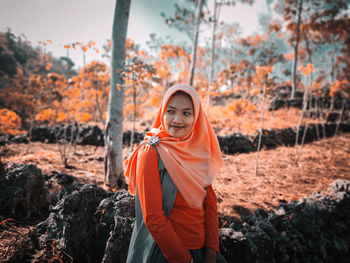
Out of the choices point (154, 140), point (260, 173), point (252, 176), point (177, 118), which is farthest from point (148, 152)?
→ point (260, 173)

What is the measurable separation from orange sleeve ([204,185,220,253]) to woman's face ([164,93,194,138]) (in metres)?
0.52

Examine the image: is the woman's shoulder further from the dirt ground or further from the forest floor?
the dirt ground

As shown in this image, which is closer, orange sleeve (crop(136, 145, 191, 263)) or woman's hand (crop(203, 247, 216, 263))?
orange sleeve (crop(136, 145, 191, 263))

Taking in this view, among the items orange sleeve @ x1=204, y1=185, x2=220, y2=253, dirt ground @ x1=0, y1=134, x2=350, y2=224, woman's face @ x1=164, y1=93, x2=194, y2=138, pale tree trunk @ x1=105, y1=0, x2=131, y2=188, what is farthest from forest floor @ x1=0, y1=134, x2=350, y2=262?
woman's face @ x1=164, y1=93, x2=194, y2=138

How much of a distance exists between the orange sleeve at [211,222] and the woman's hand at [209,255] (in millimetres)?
22

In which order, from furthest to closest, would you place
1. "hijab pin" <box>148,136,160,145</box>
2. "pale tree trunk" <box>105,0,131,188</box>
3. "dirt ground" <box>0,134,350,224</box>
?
"dirt ground" <box>0,134,350,224</box>, "pale tree trunk" <box>105,0,131,188</box>, "hijab pin" <box>148,136,160,145</box>

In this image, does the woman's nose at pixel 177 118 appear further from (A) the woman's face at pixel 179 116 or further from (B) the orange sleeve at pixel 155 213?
(B) the orange sleeve at pixel 155 213

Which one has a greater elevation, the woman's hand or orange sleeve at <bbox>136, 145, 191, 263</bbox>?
orange sleeve at <bbox>136, 145, 191, 263</bbox>

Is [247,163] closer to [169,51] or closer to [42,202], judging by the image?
[42,202]

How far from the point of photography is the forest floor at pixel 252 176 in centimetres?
281

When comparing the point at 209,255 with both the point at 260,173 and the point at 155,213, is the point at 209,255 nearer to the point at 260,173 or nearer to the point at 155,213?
the point at 155,213

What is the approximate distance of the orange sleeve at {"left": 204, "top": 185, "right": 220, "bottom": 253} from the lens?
3.64 feet

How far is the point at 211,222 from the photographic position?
116 centimetres

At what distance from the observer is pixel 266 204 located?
314 cm
